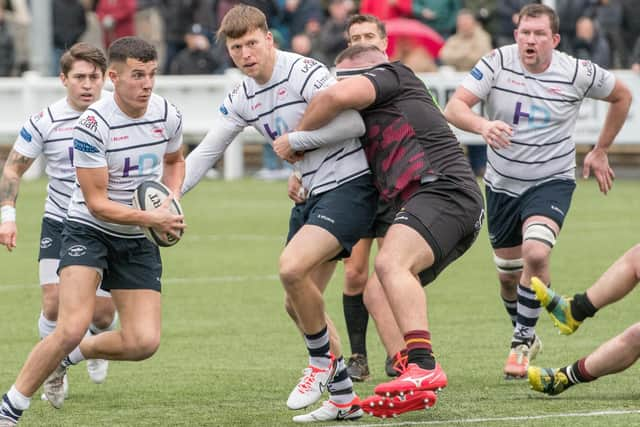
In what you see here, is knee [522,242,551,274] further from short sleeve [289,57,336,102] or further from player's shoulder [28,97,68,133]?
player's shoulder [28,97,68,133]

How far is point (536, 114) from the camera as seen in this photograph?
9.61m

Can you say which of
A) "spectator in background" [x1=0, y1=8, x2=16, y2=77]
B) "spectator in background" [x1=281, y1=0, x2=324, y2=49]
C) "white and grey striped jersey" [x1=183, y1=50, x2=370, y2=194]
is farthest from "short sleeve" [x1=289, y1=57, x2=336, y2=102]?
"spectator in background" [x1=0, y1=8, x2=16, y2=77]

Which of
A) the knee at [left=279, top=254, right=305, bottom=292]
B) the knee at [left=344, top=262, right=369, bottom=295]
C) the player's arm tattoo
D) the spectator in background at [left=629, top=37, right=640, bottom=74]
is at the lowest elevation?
the spectator in background at [left=629, top=37, right=640, bottom=74]

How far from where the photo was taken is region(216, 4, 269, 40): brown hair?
791 cm

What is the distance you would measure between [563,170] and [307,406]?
8.75 feet

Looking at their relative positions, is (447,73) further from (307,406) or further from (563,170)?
(307,406)

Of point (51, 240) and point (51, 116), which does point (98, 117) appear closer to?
point (51, 116)

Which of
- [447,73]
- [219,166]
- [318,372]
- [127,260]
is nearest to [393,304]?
[318,372]

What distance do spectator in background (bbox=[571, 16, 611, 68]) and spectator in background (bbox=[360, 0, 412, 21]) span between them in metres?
2.54

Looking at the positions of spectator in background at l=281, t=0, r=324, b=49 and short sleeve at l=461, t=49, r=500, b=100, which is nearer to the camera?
short sleeve at l=461, t=49, r=500, b=100

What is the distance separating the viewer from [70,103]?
911 cm

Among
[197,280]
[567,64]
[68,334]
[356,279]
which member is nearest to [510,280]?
[356,279]

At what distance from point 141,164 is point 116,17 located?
58.2 ft

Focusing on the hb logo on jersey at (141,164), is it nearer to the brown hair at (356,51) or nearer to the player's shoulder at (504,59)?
the brown hair at (356,51)
